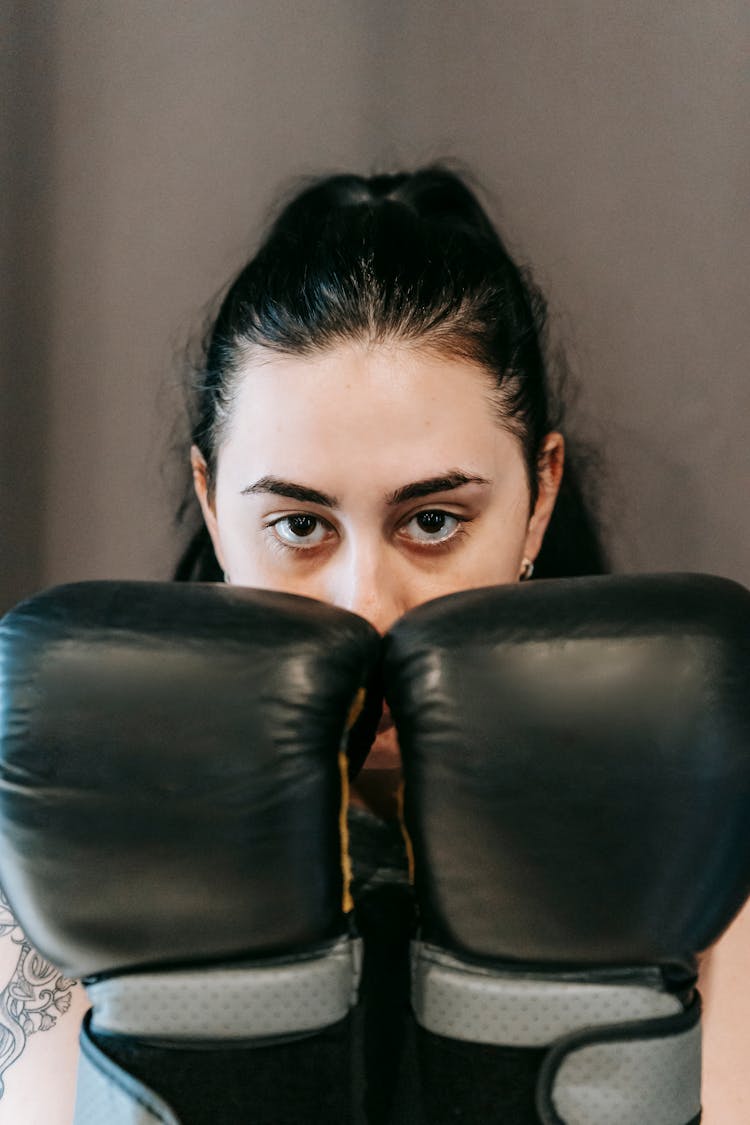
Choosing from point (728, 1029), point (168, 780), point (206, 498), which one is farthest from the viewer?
point (206, 498)

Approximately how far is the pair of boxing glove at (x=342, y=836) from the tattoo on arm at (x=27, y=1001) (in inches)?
10.9

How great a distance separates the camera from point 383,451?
0.92 m

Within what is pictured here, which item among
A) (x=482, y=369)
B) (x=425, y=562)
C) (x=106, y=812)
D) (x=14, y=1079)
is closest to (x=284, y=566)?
(x=425, y=562)

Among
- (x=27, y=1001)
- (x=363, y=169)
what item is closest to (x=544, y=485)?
(x=363, y=169)

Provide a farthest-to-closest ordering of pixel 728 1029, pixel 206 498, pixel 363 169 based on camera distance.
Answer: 1. pixel 363 169
2. pixel 206 498
3. pixel 728 1029

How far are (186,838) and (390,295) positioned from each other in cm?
58

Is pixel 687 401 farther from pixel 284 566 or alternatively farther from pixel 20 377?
pixel 20 377

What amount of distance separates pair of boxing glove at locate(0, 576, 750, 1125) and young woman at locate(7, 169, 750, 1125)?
0.19m

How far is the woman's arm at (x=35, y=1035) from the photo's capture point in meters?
0.89

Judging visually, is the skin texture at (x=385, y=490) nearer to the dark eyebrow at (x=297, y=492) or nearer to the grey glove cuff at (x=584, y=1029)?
the dark eyebrow at (x=297, y=492)

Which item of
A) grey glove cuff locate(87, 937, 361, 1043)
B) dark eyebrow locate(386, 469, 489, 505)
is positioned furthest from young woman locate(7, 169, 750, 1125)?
grey glove cuff locate(87, 937, 361, 1043)

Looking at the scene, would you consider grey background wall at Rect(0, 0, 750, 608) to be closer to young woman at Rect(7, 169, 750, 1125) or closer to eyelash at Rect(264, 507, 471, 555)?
young woman at Rect(7, 169, 750, 1125)

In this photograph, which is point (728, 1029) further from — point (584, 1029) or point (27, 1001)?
point (27, 1001)

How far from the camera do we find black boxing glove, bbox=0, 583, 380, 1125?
640mm
